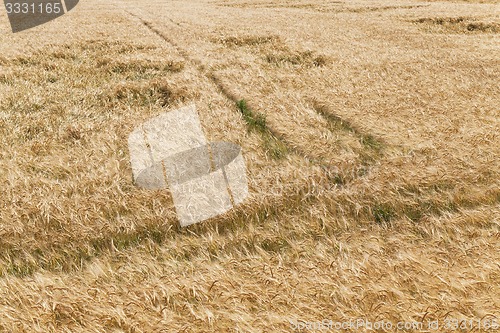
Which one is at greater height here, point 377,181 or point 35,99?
point 35,99

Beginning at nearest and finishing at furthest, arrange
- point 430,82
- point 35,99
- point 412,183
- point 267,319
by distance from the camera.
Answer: point 267,319
point 412,183
point 35,99
point 430,82

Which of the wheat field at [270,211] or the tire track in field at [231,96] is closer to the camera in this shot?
the wheat field at [270,211]

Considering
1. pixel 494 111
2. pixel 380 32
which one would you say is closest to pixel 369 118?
pixel 494 111

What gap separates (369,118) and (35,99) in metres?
7.67

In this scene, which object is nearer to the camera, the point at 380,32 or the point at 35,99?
the point at 35,99

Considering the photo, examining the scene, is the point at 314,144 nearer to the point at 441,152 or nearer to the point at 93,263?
the point at 441,152

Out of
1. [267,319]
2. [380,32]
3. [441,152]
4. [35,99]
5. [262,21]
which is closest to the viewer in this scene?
A: [267,319]

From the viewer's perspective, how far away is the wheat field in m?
3.09

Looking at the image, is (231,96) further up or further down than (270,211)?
further up

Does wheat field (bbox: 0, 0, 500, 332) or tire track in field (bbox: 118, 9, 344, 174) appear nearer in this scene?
wheat field (bbox: 0, 0, 500, 332)

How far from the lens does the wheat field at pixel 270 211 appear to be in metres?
3.09

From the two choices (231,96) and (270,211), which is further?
(231,96)

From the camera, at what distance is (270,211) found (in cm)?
470

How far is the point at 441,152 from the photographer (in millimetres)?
5688
